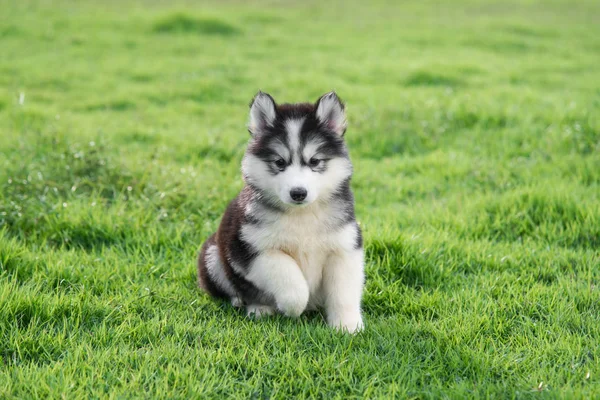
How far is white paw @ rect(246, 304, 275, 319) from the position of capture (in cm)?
373

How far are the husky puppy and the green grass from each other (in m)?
0.22

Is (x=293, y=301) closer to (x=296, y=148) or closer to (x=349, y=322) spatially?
(x=349, y=322)

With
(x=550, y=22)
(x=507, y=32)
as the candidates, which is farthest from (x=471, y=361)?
(x=550, y=22)

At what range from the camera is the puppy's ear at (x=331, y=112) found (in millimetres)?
3619

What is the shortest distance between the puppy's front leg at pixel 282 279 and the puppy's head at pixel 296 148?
0.31 meters

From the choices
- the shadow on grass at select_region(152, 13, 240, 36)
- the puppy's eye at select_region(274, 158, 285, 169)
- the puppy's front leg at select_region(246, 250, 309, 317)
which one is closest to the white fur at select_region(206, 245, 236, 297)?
the puppy's front leg at select_region(246, 250, 309, 317)

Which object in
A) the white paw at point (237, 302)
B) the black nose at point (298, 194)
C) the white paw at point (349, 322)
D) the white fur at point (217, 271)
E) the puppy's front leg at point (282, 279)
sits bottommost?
the white paw at point (237, 302)

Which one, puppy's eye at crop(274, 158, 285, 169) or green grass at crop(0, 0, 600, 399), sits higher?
puppy's eye at crop(274, 158, 285, 169)

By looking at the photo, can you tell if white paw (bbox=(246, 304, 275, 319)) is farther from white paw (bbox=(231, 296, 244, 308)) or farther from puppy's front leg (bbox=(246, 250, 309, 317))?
puppy's front leg (bbox=(246, 250, 309, 317))

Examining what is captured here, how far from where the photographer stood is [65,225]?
4.89 metres

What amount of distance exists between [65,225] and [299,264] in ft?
7.08

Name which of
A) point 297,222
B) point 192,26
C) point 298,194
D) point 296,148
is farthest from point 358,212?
point 192,26

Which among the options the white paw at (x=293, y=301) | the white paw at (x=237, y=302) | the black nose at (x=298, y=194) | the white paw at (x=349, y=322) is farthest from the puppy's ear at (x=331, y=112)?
the white paw at (x=237, y=302)

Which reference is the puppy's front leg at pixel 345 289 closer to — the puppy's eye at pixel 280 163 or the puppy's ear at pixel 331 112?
the puppy's eye at pixel 280 163
